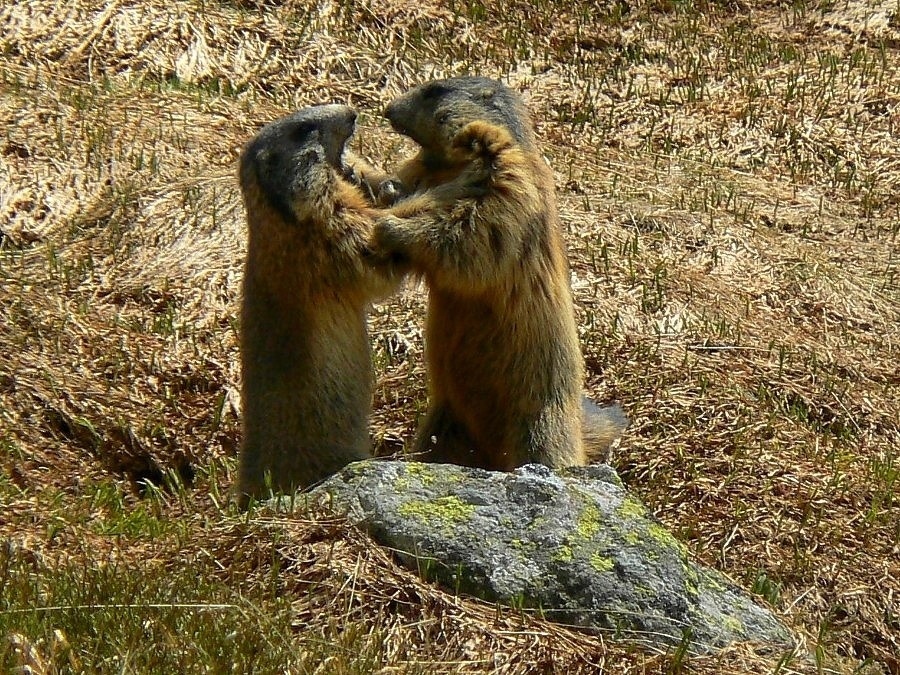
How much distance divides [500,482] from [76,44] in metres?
8.41

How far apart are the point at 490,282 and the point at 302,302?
962 mm

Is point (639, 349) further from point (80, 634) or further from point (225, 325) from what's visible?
point (80, 634)

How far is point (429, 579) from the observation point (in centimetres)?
540

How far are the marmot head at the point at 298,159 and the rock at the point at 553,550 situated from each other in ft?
5.00

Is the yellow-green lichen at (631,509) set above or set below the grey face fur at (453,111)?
below

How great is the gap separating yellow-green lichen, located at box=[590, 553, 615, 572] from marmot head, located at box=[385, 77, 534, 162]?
2.47 meters

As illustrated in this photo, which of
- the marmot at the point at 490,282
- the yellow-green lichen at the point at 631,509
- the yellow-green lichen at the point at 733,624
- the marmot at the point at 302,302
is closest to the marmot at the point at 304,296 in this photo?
the marmot at the point at 302,302

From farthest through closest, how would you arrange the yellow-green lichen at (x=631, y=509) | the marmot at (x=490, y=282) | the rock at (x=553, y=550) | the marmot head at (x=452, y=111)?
the marmot head at (x=452, y=111) < the marmot at (x=490, y=282) < the yellow-green lichen at (x=631, y=509) < the rock at (x=553, y=550)

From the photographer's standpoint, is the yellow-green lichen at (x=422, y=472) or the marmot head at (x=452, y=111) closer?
the yellow-green lichen at (x=422, y=472)

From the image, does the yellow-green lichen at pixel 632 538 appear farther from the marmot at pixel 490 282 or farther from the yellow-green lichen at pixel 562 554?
the marmot at pixel 490 282

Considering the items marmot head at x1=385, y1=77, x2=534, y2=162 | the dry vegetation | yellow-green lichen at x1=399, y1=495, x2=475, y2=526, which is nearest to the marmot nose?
marmot head at x1=385, y1=77, x2=534, y2=162

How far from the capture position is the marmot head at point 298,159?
6598 millimetres

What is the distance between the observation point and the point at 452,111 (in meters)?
7.07

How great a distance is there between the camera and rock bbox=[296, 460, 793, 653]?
535cm
